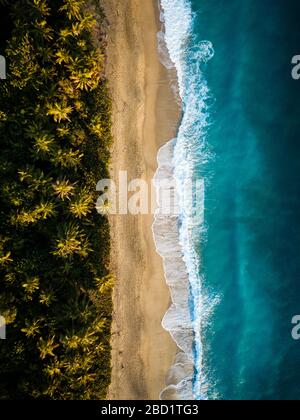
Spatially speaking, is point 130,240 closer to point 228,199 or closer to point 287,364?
point 228,199

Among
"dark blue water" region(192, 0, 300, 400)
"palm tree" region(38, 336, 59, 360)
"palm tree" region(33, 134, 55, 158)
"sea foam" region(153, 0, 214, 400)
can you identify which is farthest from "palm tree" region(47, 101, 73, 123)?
"palm tree" region(38, 336, 59, 360)

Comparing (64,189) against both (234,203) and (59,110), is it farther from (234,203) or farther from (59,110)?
(234,203)

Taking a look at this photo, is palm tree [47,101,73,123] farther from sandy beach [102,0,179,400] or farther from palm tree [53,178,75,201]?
sandy beach [102,0,179,400]

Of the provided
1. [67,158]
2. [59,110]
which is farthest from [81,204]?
[59,110]

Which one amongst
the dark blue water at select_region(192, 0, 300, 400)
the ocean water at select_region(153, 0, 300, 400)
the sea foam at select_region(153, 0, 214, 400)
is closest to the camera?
the sea foam at select_region(153, 0, 214, 400)

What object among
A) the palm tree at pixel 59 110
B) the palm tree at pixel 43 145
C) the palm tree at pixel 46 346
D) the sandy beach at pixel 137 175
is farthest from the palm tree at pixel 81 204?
the palm tree at pixel 46 346

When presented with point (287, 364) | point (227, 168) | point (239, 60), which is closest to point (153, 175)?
point (227, 168)
